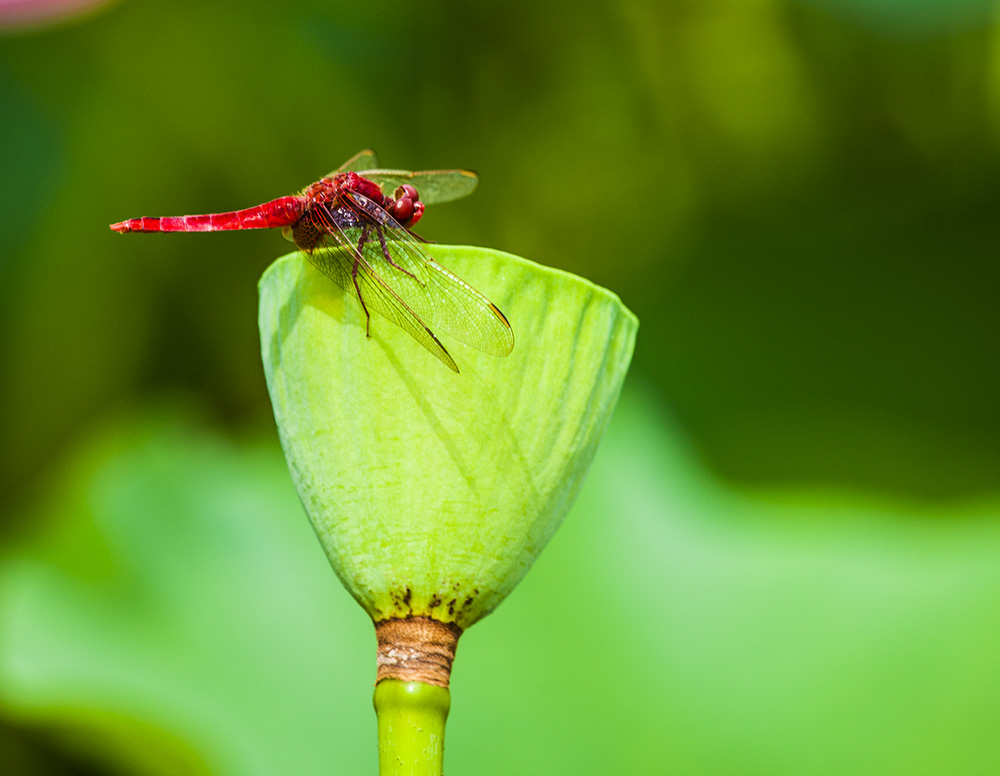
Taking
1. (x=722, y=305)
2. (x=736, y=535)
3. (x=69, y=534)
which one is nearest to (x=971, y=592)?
(x=736, y=535)

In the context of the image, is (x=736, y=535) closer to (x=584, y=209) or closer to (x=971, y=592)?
(x=971, y=592)

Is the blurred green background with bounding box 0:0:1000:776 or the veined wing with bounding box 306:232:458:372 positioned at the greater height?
the blurred green background with bounding box 0:0:1000:776

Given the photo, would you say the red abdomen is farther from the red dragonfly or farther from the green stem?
the green stem

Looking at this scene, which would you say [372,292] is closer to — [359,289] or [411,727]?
[359,289]

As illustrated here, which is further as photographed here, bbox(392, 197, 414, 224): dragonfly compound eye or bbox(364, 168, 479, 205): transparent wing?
bbox(364, 168, 479, 205): transparent wing

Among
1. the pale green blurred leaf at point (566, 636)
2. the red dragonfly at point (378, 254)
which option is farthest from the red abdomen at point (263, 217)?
the pale green blurred leaf at point (566, 636)

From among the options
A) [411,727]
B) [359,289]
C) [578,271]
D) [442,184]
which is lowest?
[411,727]

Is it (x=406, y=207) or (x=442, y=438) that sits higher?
(x=406, y=207)

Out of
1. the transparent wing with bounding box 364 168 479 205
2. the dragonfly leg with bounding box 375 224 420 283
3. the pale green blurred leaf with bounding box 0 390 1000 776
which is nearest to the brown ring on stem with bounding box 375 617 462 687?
the dragonfly leg with bounding box 375 224 420 283

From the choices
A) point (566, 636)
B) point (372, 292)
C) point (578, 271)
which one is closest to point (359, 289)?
point (372, 292)
